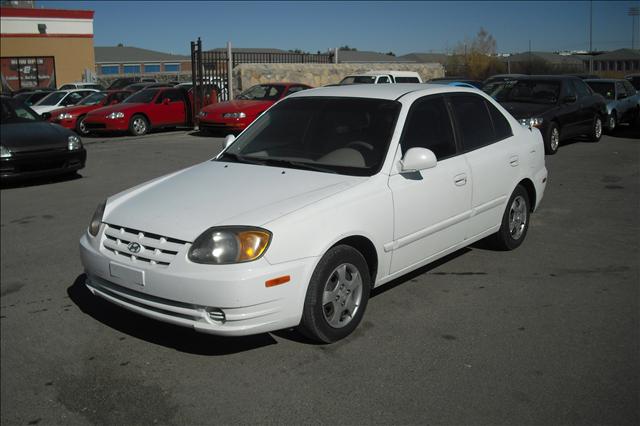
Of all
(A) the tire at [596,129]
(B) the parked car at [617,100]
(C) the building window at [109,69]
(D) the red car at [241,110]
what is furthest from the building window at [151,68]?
(A) the tire at [596,129]

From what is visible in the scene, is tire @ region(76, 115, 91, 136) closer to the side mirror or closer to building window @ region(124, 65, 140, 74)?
the side mirror

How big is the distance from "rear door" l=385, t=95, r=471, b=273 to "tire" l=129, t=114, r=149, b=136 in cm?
1451

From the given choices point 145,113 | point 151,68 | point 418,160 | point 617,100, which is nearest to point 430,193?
point 418,160

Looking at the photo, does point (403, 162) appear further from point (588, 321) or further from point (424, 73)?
point (424, 73)

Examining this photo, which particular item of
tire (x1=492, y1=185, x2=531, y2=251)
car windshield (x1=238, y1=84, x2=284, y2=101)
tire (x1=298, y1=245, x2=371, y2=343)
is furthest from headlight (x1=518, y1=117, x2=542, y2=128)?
tire (x1=298, y1=245, x2=371, y2=343)

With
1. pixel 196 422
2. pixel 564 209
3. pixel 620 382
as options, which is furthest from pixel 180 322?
pixel 564 209

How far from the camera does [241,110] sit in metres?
17.1

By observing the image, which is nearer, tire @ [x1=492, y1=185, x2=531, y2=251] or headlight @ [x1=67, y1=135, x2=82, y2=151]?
tire @ [x1=492, y1=185, x2=531, y2=251]

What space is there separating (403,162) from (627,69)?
67.6 metres

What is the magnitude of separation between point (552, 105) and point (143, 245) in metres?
11.5

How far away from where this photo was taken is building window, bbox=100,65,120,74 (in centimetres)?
6325

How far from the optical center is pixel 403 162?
15.6ft

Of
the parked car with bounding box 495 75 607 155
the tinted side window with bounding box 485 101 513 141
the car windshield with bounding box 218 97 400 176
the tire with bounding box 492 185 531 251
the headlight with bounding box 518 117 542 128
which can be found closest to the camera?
the car windshield with bounding box 218 97 400 176

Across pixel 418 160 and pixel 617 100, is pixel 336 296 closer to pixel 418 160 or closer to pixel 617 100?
pixel 418 160
